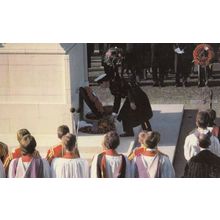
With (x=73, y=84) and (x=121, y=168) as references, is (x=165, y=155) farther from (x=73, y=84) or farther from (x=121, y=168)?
(x=73, y=84)

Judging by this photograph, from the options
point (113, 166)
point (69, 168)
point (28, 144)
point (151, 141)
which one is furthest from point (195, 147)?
point (28, 144)

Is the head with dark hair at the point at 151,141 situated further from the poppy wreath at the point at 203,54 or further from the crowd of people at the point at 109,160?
the poppy wreath at the point at 203,54

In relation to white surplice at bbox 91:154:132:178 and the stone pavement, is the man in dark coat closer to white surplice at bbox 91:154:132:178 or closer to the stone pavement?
white surplice at bbox 91:154:132:178

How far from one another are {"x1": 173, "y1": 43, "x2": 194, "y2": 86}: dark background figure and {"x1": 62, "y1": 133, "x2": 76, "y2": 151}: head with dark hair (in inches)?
60.6

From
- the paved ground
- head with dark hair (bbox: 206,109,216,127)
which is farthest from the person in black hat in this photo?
head with dark hair (bbox: 206,109,216,127)

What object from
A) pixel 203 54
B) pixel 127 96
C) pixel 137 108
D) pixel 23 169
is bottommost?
pixel 23 169

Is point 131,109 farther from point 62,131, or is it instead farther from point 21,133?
point 21,133

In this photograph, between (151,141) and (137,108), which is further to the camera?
(137,108)

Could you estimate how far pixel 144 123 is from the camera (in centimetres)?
1227

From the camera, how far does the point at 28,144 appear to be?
11055 mm

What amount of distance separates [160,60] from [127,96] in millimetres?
580

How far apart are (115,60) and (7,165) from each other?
166cm

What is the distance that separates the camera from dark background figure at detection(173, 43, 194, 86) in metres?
11.6
